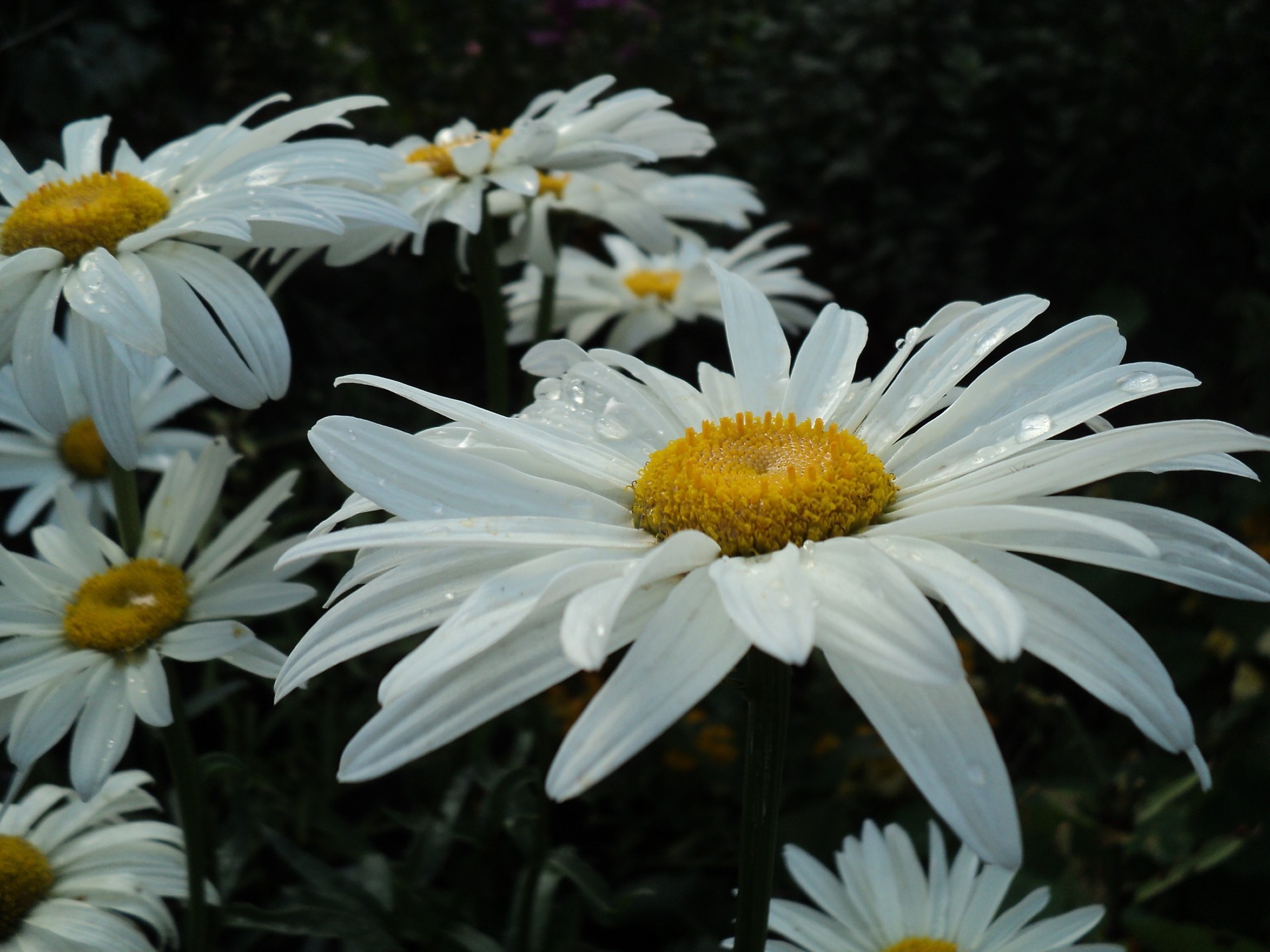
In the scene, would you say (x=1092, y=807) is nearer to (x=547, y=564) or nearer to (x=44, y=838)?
(x=547, y=564)

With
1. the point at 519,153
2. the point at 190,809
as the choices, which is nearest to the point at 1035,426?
the point at 519,153

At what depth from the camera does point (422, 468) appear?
100 centimetres

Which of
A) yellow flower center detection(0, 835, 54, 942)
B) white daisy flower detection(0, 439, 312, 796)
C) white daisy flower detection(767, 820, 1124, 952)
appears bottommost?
yellow flower center detection(0, 835, 54, 942)

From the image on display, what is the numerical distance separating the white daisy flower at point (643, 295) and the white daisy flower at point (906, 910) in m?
1.24

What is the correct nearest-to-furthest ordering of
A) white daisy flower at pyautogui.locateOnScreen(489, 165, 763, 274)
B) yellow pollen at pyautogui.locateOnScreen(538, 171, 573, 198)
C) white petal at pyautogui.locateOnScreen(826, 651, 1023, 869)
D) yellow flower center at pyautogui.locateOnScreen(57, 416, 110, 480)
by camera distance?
white petal at pyautogui.locateOnScreen(826, 651, 1023, 869), yellow flower center at pyautogui.locateOnScreen(57, 416, 110, 480), white daisy flower at pyautogui.locateOnScreen(489, 165, 763, 274), yellow pollen at pyautogui.locateOnScreen(538, 171, 573, 198)

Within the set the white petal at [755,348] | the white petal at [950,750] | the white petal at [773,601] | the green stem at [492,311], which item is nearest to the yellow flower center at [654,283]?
the green stem at [492,311]

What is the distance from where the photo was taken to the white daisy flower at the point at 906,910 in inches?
47.4

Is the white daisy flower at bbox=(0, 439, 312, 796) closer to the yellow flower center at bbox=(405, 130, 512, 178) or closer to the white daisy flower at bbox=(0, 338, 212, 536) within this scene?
the white daisy flower at bbox=(0, 338, 212, 536)

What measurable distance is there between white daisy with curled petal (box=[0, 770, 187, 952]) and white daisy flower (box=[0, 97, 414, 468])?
18.7 inches

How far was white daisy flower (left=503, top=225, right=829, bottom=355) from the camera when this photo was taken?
2.33m

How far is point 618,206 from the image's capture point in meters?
1.95

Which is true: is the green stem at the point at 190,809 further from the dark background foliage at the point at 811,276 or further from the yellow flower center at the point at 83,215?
the yellow flower center at the point at 83,215

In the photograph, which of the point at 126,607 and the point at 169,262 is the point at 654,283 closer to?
the point at 169,262

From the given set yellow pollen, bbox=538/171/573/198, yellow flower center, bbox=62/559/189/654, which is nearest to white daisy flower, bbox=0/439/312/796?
yellow flower center, bbox=62/559/189/654
